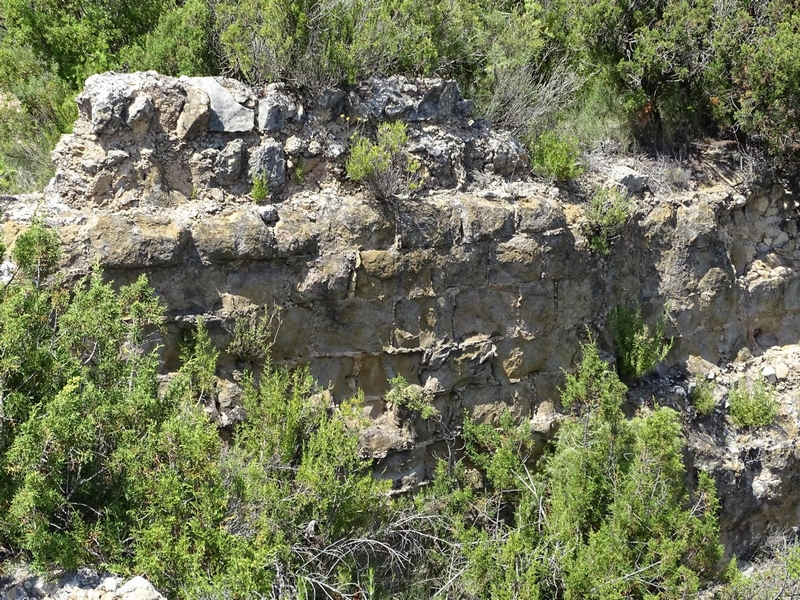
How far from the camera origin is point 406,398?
621cm

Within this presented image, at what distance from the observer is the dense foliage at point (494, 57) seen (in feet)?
21.1

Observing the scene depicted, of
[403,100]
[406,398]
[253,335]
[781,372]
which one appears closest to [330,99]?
[403,100]

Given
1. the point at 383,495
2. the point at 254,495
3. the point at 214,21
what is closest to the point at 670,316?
the point at 383,495

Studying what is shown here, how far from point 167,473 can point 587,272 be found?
4164mm

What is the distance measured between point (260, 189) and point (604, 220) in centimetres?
310

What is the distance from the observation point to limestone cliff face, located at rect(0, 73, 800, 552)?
18.3ft

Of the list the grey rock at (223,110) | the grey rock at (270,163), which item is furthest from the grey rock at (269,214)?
the grey rock at (223,110)

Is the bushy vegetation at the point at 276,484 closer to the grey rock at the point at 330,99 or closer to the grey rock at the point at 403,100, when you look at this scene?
the grey rock at the point at 330,99

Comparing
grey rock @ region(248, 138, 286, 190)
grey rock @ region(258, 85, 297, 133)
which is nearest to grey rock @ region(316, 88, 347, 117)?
grey rock @ region(258, 85, 297, 133)

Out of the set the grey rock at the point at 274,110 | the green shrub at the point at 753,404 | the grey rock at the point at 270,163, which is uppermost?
the grey rock at the point at 274,110

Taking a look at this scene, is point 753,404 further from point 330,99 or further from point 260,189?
point 260,189

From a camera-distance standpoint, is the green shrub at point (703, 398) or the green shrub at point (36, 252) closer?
the green shrub at point (36, 252)

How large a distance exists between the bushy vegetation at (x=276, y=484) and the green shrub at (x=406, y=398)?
0.03 meters

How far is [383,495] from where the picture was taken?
5891 mm
